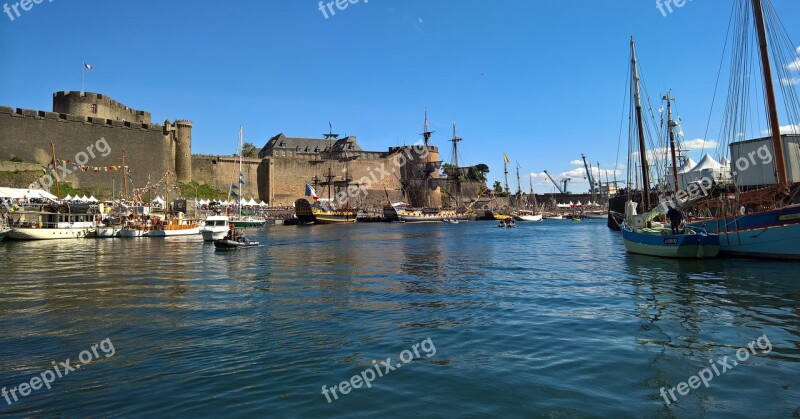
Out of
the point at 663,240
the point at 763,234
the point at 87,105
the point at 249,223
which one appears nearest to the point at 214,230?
the point at 663,240

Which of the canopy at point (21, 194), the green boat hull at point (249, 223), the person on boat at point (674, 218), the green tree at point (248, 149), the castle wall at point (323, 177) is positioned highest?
the green tree at point (248, 149)

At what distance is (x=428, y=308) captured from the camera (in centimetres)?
1168

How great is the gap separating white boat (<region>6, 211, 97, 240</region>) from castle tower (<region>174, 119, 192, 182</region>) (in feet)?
115

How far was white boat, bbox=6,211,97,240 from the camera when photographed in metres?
38.4

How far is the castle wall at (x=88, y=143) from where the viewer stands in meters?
59.9

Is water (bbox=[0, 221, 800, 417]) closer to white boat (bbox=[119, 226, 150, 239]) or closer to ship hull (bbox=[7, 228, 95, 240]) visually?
ship hull (bbox=[7, 228, 95, 240])

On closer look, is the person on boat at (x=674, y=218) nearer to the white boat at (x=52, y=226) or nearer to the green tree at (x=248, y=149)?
the white boat at (x=52, y=226)

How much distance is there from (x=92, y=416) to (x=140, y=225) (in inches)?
1767

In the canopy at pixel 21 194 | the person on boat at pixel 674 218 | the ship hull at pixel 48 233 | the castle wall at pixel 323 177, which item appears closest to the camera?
the person on boat at pixel 674 218

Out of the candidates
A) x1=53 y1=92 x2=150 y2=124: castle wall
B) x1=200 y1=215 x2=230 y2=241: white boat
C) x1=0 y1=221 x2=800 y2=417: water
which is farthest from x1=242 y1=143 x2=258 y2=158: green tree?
x1=0 y1=221 x2=800 y2=417: water

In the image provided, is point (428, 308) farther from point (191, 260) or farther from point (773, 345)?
point (191, 260)

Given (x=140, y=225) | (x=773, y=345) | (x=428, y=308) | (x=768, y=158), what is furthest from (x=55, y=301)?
(x=768, y=158)

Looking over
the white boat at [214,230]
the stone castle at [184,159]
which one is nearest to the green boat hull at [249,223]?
the stone castle at [184,159]

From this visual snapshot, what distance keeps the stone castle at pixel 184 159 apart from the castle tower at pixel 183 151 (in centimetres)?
15
